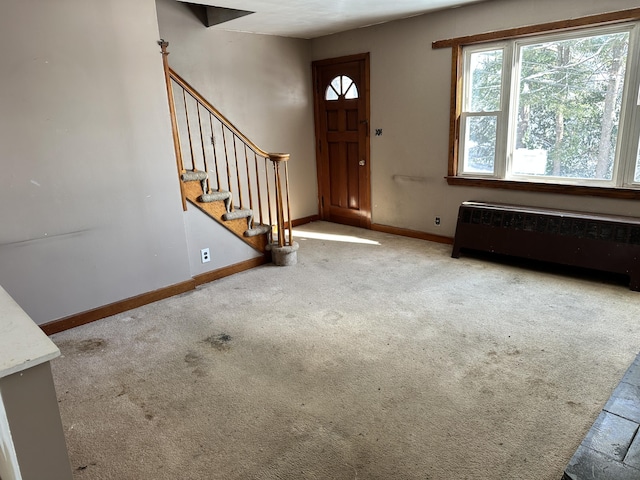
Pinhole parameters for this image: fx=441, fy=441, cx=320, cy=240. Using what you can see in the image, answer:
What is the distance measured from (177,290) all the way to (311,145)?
3072 mm

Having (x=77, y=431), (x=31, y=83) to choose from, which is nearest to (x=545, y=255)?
(x=77, y=431)

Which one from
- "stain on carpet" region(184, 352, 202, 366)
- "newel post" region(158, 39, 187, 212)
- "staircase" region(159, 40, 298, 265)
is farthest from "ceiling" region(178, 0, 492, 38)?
"stain on carpet" region(184, 352, 202, 366)

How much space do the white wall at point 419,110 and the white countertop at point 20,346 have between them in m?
4.20

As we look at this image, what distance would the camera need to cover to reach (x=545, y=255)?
3934 millimetres

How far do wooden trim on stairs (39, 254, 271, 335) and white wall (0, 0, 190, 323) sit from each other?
Result: 52 mm

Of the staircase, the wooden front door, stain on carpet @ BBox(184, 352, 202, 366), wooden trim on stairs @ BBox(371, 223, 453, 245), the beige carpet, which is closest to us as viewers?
the beige carpet

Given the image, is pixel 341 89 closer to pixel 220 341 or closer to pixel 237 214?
pixel 237 214

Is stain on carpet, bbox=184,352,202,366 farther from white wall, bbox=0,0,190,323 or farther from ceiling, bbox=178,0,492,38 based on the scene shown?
ceiling, bbox=178,0,492,38

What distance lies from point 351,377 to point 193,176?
2282 millimetres

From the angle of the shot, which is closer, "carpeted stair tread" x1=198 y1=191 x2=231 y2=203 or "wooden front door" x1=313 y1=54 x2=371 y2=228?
"carpeted stair tread" x1=198 y1=191 x2=231 y2=203

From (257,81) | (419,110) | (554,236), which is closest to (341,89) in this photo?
(257,81)

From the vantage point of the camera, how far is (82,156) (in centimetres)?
316

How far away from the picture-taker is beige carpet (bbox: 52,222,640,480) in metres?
1.91

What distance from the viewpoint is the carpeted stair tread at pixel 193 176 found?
12.4ft
